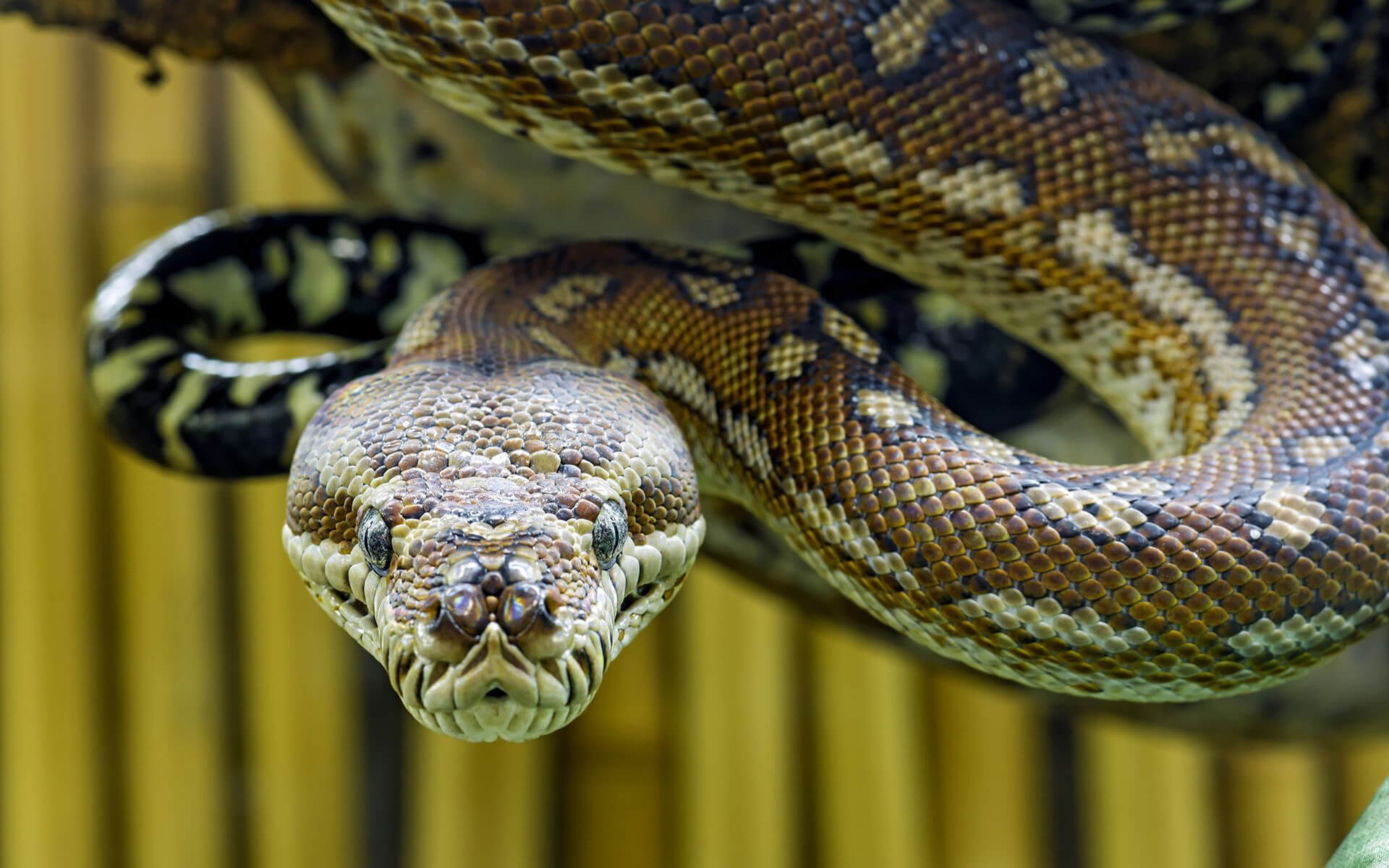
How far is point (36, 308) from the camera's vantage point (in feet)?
8.80

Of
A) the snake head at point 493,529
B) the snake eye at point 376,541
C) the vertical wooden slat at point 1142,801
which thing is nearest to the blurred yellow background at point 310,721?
the vertical wooden slat at point 1142,801

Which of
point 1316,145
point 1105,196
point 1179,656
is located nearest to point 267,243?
point 1105,196

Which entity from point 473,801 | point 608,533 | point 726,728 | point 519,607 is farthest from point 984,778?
point 519,607

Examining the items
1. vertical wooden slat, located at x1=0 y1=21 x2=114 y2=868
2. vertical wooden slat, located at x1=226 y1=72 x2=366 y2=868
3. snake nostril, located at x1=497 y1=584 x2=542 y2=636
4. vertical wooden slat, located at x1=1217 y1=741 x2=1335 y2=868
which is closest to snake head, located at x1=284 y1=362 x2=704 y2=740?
snake nostril, located at x1=497 y1=584 x2=542 y2=636

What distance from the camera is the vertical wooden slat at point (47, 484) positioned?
2.62 meters

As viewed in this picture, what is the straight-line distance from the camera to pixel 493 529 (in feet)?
3.34

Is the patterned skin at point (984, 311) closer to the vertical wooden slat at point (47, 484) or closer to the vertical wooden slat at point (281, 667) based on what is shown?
the vertical wooden slat at point (281, 667)

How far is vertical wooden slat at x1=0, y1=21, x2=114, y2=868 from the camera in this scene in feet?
8.61

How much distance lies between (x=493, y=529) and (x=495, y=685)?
0.13 m

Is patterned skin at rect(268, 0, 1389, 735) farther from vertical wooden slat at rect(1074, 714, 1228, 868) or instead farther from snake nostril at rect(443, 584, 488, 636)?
vertical wooden slat at rect(1074, 714, 1228, 868)

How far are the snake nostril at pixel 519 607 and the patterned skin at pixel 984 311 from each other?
6cm

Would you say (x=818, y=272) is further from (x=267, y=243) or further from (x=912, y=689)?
(x=912, y=689)

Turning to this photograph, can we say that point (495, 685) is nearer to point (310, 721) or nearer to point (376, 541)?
point (376, 541)

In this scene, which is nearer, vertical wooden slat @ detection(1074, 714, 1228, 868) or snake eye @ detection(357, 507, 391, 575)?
snake eye @ detection(357, 507, 391, 575)
